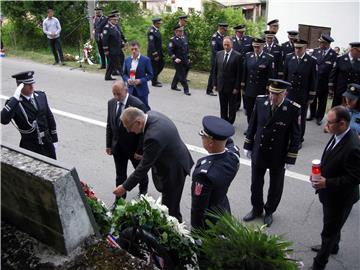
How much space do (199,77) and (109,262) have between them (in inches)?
464

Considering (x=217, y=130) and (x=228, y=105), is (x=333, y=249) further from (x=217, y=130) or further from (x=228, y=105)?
(x=228, y=105)

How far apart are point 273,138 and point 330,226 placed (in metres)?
1.28

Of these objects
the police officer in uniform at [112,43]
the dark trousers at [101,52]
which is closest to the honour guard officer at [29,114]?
the police officer in uniform at [112,43]

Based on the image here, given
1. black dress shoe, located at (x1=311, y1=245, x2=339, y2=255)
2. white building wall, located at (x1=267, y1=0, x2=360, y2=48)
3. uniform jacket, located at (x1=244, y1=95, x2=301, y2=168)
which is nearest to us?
black dress shoe, located at (x1=311, y1=245, x2=339, y2=255)

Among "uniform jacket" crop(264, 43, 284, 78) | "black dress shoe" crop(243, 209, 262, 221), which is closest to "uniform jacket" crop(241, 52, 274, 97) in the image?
"uniform jacket" crop(264, 43, 284, 78)

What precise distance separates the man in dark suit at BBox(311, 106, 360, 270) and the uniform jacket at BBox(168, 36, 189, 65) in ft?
24.2

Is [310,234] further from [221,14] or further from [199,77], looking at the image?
[221,14]

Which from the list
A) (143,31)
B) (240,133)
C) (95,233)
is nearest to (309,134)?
(240,133)

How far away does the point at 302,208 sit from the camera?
19.6ft

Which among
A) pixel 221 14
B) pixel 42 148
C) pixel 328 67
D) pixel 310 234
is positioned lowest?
pixel 310 234

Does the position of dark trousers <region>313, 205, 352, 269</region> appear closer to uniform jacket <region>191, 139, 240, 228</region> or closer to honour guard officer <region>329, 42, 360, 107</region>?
uniform jacket <region>191, 139, 240, 228</region>

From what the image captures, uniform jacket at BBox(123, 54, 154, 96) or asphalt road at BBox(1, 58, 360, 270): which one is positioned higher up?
uniform jacket at BBox(123, 54, 154, 96)

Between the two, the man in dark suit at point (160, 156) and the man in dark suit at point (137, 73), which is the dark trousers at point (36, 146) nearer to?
the man in dark suit at point (160, 156)

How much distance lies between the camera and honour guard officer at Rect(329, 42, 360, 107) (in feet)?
27.7
